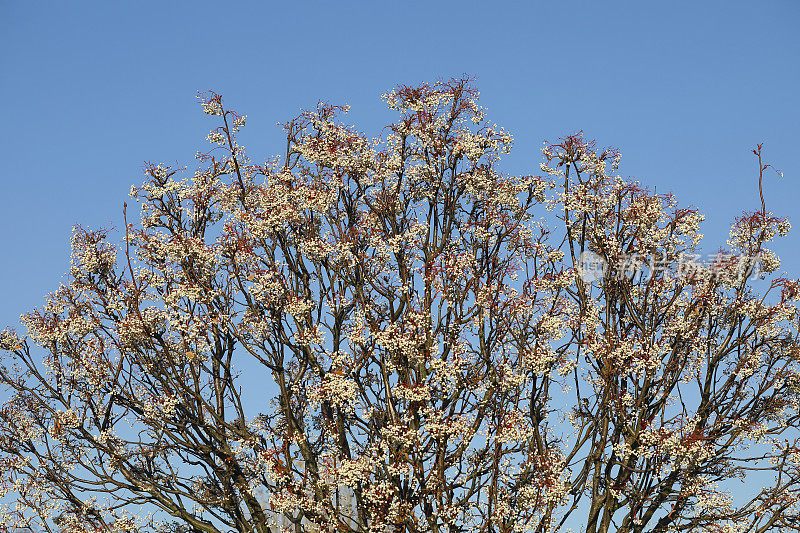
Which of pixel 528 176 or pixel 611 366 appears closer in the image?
pixel 611 366

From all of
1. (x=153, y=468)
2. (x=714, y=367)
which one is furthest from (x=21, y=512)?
(x=714, y=367)

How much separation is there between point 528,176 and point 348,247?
6.02 meters

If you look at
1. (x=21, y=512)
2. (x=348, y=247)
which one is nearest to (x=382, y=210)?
(x=348, y=247)

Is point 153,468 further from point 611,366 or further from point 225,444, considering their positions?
point 611,366

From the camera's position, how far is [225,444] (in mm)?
24719

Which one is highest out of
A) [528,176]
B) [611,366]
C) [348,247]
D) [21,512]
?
[528,176]

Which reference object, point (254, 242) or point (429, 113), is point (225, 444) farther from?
point (429, 113)

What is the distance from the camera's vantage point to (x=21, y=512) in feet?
81.3

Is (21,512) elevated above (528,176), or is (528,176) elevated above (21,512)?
(528,176)

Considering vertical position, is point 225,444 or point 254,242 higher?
point 254,242

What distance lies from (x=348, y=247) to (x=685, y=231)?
33.2 ft

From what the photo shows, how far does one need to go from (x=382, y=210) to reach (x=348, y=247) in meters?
1.82

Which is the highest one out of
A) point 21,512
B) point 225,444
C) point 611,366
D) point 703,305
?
point 703,305

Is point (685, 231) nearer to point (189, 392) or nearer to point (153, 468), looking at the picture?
point (189, 392)
